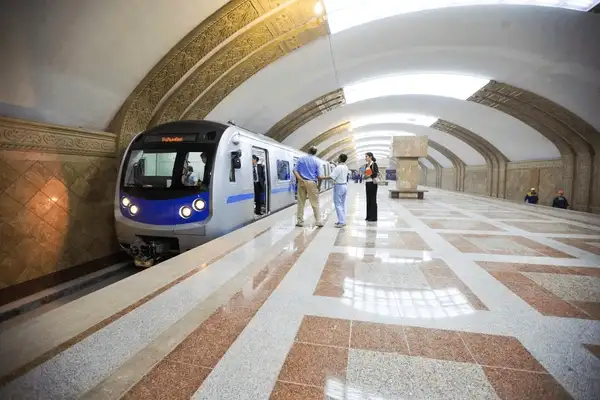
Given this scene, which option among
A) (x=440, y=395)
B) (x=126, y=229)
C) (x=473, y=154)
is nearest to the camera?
(x=440, y=395)

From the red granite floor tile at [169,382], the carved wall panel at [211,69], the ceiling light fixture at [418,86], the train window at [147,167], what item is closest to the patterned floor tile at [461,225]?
the train window at [147,167]

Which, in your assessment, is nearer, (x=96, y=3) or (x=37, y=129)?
(x=96, y=3)

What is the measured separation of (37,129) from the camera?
17.3ft

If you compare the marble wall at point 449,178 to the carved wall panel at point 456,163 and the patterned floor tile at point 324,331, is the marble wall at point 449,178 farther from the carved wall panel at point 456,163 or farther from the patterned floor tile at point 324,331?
the patterned floor tile at point 324,331

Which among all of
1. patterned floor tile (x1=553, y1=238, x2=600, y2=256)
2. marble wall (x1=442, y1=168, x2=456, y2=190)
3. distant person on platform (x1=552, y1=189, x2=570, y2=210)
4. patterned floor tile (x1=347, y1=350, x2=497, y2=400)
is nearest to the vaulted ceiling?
distant person on platform (x1=552, y1=189, x2=570, y2=210)

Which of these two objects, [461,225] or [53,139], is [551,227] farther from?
[53,139]

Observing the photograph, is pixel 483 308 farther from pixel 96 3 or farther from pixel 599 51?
pixel 599 51

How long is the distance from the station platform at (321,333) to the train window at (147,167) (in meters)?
2.24

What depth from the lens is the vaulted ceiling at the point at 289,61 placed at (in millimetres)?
4848

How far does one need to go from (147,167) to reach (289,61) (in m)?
5.42

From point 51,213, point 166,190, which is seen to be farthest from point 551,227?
point 51,213

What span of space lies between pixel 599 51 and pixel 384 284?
28.0ft

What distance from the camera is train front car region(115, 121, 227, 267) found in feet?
16.4

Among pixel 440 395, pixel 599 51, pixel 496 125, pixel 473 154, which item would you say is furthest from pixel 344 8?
pixel 473 154
